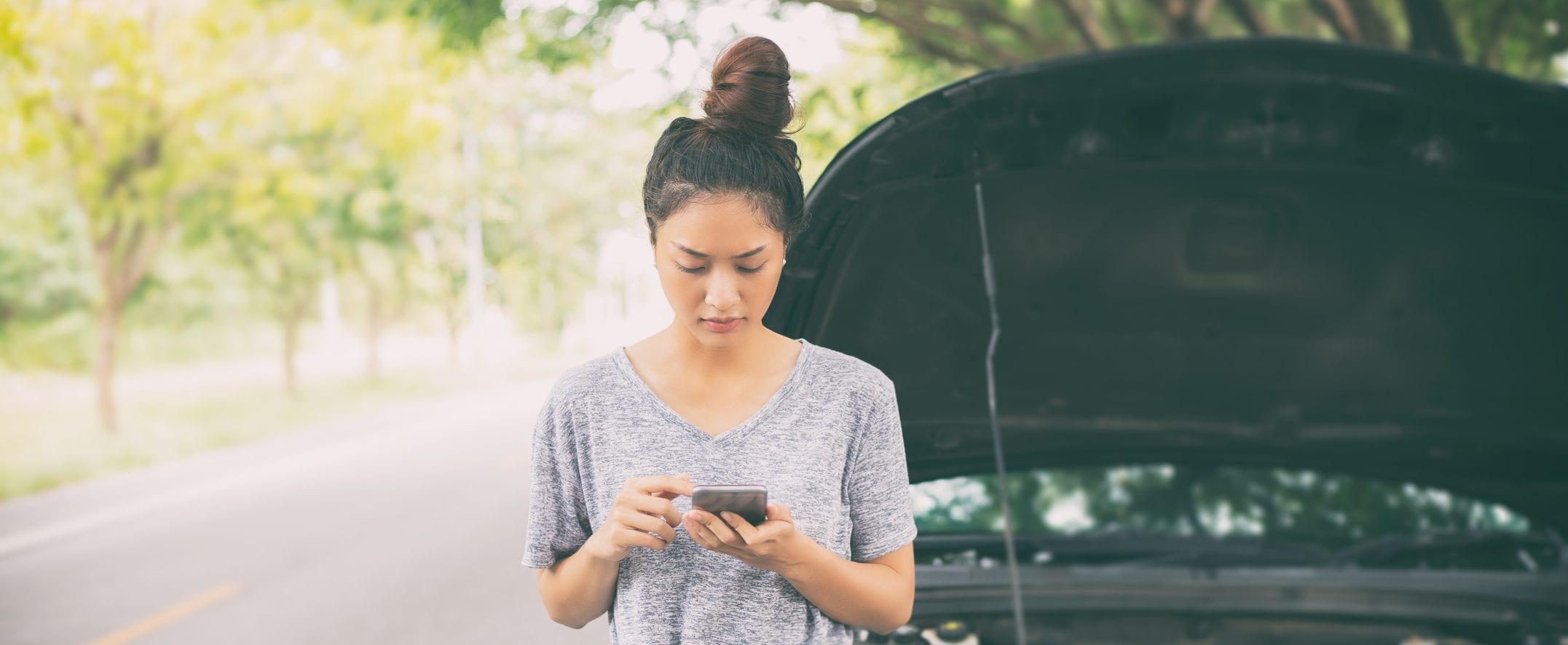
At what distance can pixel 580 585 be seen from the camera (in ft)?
5.08

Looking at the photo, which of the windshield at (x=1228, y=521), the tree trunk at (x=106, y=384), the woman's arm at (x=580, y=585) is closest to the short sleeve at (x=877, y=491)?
the woman's arm at (x=580, y=585)

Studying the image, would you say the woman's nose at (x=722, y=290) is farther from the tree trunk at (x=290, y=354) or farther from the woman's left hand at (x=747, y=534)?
the tree trunk at (x=290, y=354)

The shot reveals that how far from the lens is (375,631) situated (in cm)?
557

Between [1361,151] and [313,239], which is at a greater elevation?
[313,239]

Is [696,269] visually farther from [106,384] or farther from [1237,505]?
[106,384]

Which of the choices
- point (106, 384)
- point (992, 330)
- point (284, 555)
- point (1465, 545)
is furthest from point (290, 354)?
point (1465, 545)

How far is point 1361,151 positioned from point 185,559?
24.7 ft

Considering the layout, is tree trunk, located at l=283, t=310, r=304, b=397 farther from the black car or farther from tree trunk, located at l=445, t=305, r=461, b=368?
the black car

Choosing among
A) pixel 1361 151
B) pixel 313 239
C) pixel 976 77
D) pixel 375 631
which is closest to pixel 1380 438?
pixel 1361 151

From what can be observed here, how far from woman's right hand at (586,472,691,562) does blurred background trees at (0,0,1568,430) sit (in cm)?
50

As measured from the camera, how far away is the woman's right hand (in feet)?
4.54

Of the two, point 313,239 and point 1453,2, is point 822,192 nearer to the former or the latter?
point 1453,2

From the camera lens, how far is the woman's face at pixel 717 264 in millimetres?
1480

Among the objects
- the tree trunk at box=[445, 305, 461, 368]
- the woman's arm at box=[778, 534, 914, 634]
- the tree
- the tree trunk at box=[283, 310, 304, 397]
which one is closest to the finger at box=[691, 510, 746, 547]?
the woman's arm at box=[778, 534, 914, 634]
